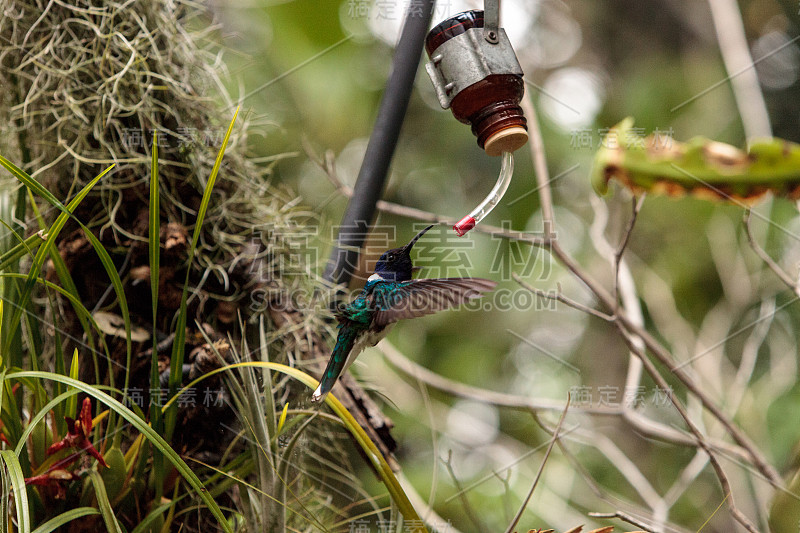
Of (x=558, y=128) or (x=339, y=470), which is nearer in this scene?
(x=339, y=470)

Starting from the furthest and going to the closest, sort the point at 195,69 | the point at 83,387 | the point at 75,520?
1. the point at 195,69
2. the point at 75,520
3. the point at 83,387

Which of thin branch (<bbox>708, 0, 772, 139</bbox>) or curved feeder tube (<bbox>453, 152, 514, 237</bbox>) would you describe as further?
thin branch (<bbox>708, 0, 772, 139</bbox>)

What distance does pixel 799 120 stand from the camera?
2.51 meters

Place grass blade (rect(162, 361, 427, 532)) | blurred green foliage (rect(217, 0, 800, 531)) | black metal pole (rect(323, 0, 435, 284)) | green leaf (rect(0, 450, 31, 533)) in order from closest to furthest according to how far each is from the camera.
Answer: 1. green leaf (rect(0, 450, 31, 533))
2. grass blade (rect(162, 361, 427, 532))
3. black metal pole (rect(323, 0, 435, 284))
4. blurred green foliage (rect(217, 0, 800, 531))

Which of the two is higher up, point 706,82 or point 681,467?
point 706,82

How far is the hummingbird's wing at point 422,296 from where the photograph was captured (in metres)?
0.61

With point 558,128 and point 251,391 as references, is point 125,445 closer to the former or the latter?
point 251,391

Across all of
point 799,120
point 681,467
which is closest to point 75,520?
point 681,467

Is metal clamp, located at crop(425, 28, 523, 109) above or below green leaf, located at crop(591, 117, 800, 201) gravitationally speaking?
above

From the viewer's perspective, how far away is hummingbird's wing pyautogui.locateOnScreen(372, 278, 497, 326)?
0.61 meters

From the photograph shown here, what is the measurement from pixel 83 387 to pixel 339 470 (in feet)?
1.62

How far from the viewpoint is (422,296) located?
0.66 m

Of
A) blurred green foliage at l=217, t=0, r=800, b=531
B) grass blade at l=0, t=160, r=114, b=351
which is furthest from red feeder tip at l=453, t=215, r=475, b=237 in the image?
blurred green foliage at l=217, t=0, r=800, b=531

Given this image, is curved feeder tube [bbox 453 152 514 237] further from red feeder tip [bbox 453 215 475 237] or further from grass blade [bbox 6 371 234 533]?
grass blade [bbox 6 371 234 533]
